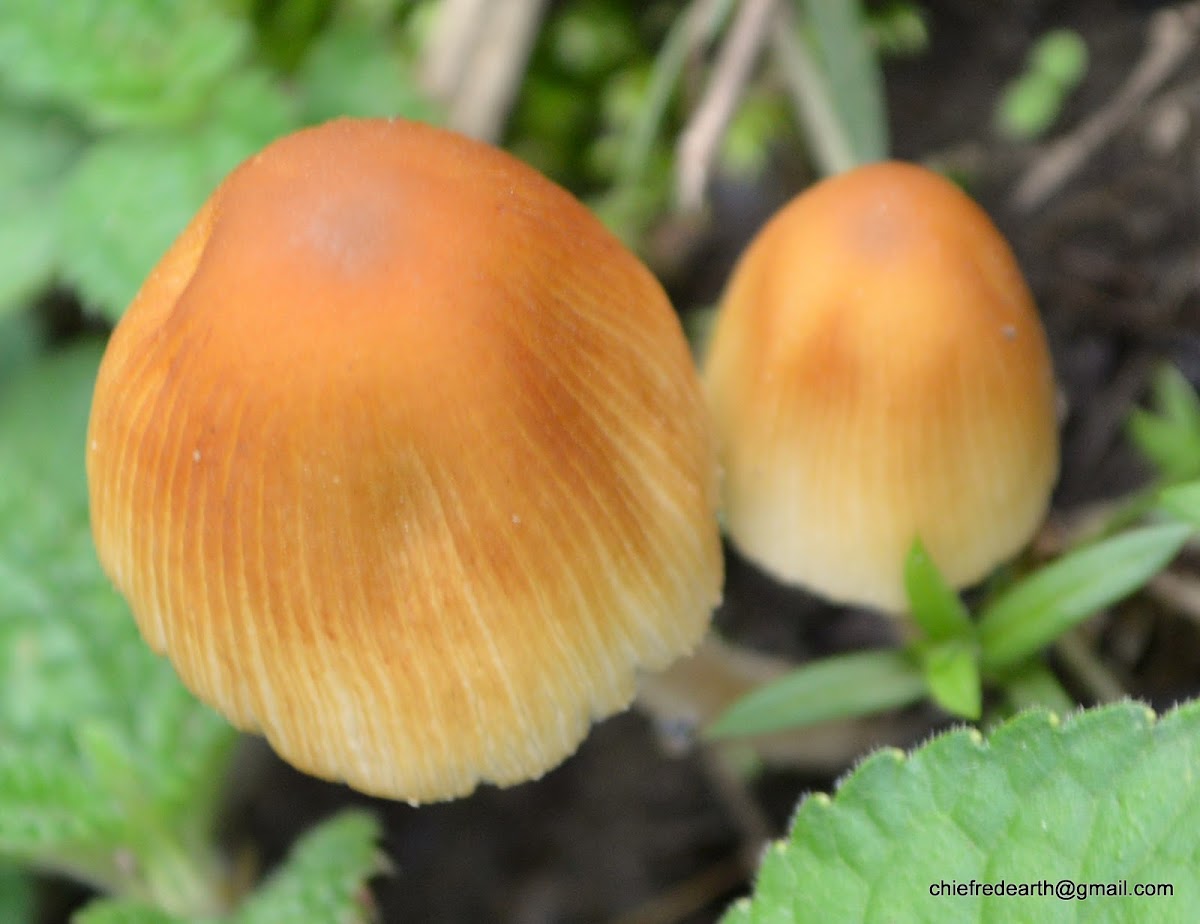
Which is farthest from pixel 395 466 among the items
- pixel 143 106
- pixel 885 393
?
pixel 143 106

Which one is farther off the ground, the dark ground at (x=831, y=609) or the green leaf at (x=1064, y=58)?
the green leaf at (x=1064, y=58)

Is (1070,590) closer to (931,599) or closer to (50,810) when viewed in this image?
(931,599)

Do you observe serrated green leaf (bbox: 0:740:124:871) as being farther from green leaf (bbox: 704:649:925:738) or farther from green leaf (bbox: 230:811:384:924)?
green leaf (bbox: 704:649:925:738)

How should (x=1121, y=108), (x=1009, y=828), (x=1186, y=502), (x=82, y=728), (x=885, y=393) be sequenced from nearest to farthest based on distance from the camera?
(x=1009, y=828) < (x=1186, y=502) < (x=885, y=393) < (x=82, y=728) < (x=1121, y=108)

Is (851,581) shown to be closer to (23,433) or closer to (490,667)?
(490,667)

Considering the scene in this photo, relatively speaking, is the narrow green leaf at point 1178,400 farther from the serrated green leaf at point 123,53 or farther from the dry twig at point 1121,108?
the serrated green leaf at point 123,53

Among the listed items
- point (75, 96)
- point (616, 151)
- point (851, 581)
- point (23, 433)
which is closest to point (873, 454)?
point (851, 581)

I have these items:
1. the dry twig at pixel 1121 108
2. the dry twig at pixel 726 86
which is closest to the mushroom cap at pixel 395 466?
the dry twig at pixel 726 86
